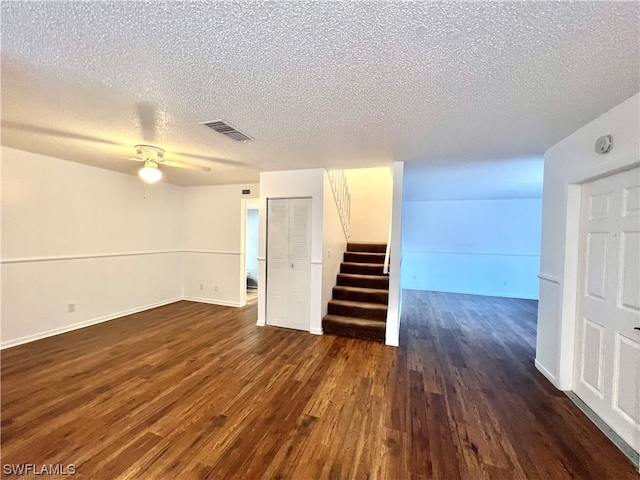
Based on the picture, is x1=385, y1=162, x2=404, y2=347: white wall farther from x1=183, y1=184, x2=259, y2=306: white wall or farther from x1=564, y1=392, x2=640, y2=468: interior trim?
x1=183, y1=184, x2=259, y2=306: white wall

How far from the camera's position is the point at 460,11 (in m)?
1.11

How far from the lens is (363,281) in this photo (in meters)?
4.54

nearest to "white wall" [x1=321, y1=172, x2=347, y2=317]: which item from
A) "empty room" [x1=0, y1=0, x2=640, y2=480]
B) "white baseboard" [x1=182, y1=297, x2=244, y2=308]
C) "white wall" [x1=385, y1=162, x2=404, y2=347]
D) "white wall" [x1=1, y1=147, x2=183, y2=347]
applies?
"empty room" [x1=0, y1=0, x2=640, y2=480]

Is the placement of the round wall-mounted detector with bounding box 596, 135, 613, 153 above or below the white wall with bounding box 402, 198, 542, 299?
above

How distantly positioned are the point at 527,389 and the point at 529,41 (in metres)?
2.93

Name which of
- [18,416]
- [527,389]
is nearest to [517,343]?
[527,389]

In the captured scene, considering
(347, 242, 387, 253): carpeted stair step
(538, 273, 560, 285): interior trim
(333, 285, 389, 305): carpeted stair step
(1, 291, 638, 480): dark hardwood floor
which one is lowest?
(1, 291, 638, 480): dark hardwood floor

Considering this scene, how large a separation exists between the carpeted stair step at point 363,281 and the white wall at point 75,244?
11.8 ft

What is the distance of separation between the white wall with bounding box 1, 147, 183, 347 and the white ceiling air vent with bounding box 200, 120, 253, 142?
2.88m

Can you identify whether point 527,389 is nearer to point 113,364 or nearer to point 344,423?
point 344,423

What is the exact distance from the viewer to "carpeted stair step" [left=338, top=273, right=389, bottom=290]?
4405 millimetres

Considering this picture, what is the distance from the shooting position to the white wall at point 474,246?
650 centimetres

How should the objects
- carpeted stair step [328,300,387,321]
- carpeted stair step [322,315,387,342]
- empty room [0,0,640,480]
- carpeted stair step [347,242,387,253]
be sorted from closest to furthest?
1. empty room [0,0,640,480]
2. carpeted stair step [322,315,387,342]
3. carpeted stair step [328,300,387,321]
4. carpeted stair step [347,242,387,253]

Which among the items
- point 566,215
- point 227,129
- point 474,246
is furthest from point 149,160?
point 474,246
